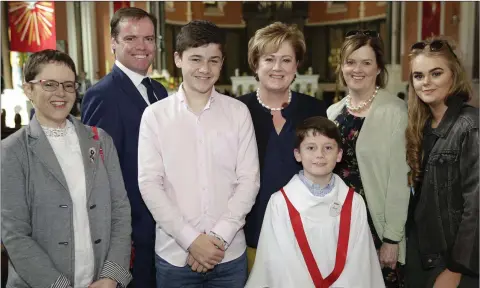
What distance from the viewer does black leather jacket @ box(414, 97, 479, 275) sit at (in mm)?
1762

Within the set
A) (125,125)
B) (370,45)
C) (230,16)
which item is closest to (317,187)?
(370,45)

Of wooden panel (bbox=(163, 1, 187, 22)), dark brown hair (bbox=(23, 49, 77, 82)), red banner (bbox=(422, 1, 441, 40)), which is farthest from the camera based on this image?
wooden panel (bbox=(163, 1, 187, 22))

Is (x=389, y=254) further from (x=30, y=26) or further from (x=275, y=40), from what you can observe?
(x=30, y=26)

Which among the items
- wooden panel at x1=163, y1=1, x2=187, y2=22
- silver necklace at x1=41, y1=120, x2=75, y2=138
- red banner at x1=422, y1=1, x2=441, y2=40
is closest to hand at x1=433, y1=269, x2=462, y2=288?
silver necklace at x1=41, y1=120, x2=75, y2=138

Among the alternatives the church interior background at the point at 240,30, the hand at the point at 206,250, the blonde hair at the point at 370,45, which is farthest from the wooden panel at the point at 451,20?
the hand at the point at 206,250

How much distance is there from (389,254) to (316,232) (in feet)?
1.69

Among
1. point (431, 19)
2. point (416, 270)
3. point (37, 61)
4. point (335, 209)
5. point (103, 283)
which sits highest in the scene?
point (431, 19)

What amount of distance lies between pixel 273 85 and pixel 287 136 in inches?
10.0

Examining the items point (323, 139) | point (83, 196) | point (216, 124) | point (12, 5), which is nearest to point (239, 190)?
point (216, 124)

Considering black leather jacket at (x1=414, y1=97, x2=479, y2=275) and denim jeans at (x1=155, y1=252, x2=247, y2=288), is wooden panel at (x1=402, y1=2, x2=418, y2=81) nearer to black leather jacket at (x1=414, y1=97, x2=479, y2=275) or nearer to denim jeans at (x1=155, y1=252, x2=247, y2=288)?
black leather jacket at (x1=414, y1=97, x2=479, y2=275)

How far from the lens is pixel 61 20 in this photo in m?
8.99

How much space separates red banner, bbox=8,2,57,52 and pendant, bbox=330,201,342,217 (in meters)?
6.32

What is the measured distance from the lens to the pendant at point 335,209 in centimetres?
184

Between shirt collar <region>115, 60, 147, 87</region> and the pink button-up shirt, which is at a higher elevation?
shirt collar <region>115, 60, 147, 87</region>
